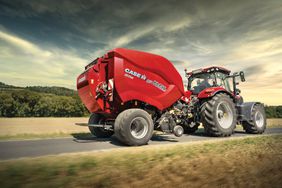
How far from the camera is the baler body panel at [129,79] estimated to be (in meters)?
7.80

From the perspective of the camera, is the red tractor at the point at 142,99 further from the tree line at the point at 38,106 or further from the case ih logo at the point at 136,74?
the tree line at the point at 38,106

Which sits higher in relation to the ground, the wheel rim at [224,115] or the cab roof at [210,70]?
the cab roof at [210,70]

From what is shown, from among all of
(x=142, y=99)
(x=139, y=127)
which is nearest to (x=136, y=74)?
(x=142, y=99)

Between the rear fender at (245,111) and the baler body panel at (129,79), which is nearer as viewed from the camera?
the baler body panel at (129,79)

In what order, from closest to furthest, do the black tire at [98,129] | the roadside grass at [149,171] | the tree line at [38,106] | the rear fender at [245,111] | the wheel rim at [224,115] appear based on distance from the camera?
the roadside grass at [149,171] < the black tire at [98,129] < the wheel rim at [224,115] < the rear fender at [245,111] < the tree line at [38,106]

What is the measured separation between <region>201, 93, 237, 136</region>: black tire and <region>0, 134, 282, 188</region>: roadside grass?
4.32 meters

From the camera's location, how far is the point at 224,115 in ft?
34.9

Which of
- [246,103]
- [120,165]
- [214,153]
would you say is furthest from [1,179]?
[246,103]

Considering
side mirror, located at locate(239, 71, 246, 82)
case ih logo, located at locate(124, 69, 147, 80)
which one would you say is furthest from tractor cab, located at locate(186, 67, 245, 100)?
case ih logo, located at locate(124, 69, 147, 80)

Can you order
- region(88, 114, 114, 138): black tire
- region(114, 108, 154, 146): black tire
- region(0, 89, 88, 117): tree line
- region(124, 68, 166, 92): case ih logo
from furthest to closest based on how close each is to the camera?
region(0, 89, 88, 117): tree line, region(88, 114, 114, 138): black tire, region(124, 68, 166, 92): case ih logo, region(114, 108, 154, 146): black tire

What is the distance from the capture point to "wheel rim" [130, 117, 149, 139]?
7718mm

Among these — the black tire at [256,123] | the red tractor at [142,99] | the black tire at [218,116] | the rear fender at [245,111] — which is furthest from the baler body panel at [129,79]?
the black tire at [256,123]

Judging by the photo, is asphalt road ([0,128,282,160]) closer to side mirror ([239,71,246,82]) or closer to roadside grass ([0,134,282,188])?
roadside grass ([0,134,282,188])

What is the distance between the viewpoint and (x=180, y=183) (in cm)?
329
